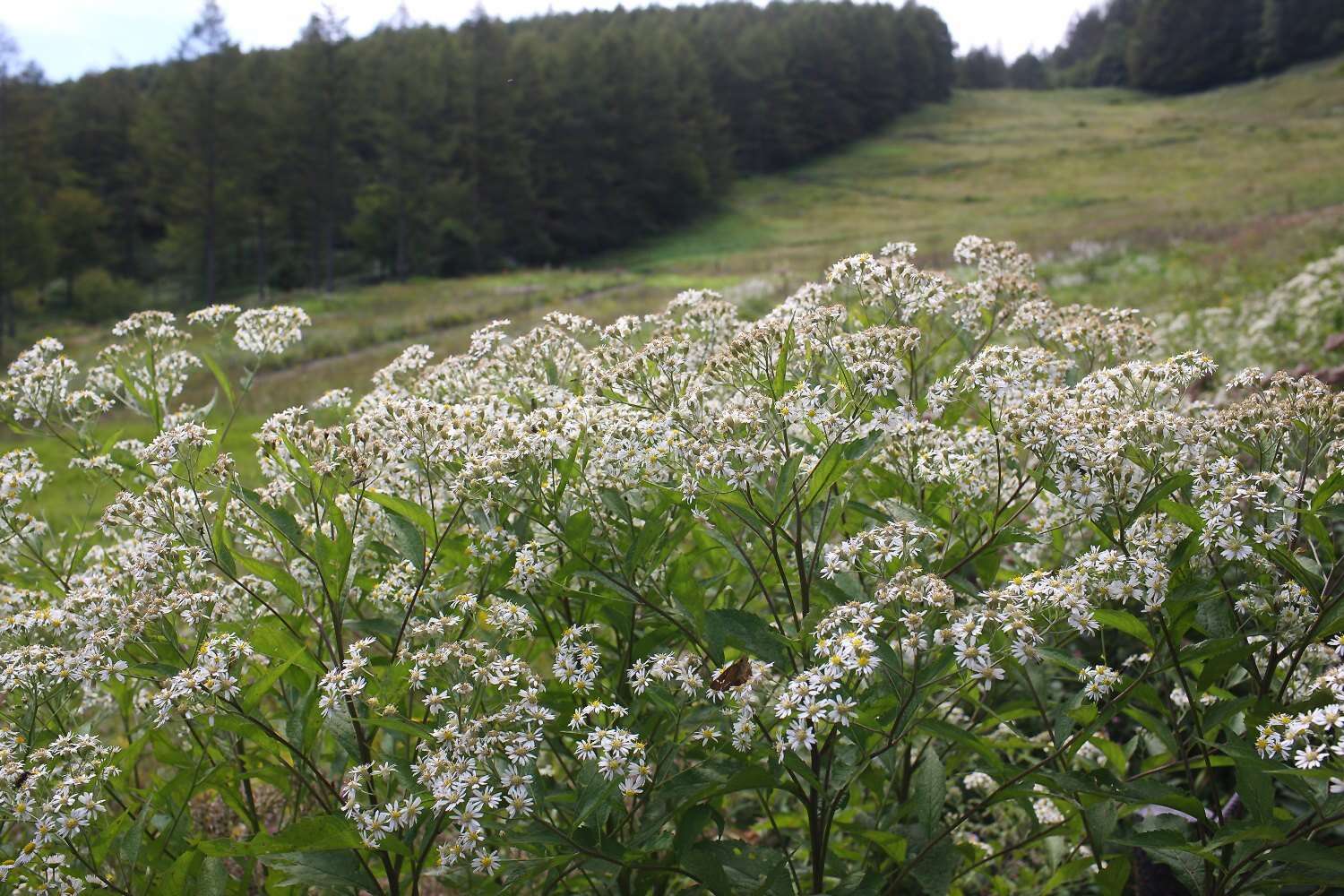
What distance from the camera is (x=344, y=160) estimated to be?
2108 inches

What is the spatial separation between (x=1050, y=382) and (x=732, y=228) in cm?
5965

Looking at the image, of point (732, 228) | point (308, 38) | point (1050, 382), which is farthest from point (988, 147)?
point (1050, 382)

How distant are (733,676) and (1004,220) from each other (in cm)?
4650

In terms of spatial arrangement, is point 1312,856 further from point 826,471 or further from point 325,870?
point 325,870

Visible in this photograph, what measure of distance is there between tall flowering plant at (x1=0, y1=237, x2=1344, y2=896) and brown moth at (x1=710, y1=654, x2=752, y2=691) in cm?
1

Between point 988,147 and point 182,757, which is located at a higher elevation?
point 988,147

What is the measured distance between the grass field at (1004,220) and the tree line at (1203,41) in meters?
5.02

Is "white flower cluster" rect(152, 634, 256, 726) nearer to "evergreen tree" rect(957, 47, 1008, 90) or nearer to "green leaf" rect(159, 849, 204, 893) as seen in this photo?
"green leaf" rect(159, 849, 204, 893)

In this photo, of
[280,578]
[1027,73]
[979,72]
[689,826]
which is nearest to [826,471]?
[689,826]

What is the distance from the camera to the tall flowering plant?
6.77ft

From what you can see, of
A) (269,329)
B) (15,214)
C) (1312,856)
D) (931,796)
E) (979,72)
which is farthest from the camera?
(979,72)

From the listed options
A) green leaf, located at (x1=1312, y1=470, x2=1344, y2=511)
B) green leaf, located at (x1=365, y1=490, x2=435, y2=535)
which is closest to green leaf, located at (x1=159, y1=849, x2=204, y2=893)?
green leaf, located at (x1=365, y1=490, x2=435, y2=535)

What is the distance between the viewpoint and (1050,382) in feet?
9.03

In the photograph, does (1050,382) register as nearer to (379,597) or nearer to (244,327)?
(379,597)
